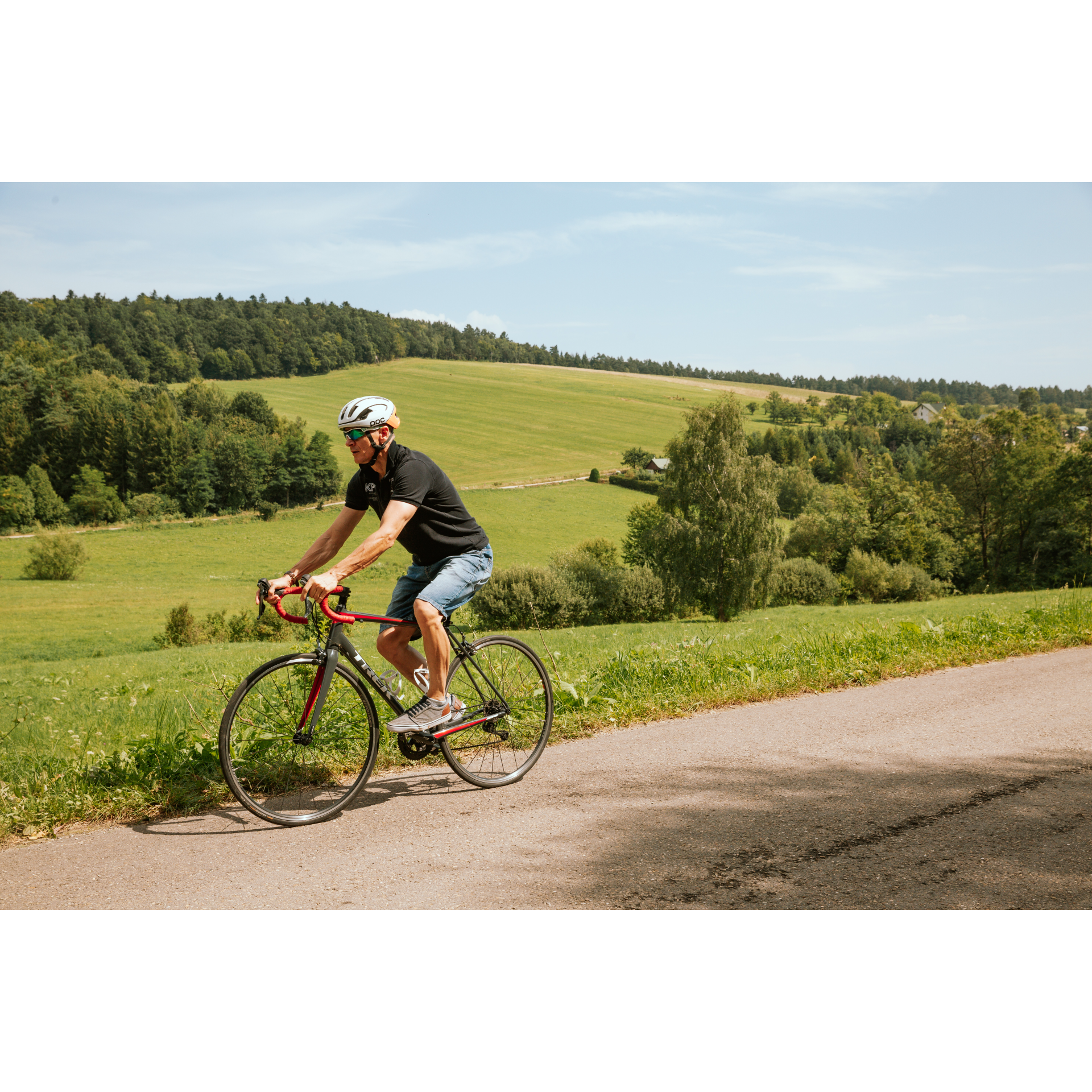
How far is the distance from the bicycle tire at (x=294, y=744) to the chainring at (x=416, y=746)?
20cm

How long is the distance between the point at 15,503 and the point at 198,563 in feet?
51.4

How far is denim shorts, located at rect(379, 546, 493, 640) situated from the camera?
14.2 feet

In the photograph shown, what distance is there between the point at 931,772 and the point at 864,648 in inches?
139

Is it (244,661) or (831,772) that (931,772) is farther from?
(244,661)

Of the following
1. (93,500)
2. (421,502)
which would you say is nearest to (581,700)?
(421,502)

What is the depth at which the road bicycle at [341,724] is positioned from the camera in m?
4.10

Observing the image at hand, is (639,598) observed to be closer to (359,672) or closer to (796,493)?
(796,493)

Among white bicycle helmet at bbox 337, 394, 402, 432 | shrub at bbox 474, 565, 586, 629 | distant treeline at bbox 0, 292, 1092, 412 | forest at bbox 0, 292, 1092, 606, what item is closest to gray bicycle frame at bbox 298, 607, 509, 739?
white bicycle helmet at bbox 337, 394, 402, 432

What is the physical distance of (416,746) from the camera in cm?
450

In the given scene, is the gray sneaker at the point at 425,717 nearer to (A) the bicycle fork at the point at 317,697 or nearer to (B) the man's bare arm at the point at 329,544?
(A) the bicycle fork at the point at 317,697

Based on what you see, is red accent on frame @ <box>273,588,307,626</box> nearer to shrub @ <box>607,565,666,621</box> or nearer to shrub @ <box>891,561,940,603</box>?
shrub @ <box>607,565,666,621</box>

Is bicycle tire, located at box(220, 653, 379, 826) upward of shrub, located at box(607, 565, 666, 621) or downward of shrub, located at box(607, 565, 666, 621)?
upward

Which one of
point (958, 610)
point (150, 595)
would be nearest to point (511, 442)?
point (150, 595)

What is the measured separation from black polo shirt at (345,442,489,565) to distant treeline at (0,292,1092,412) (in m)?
73.3
